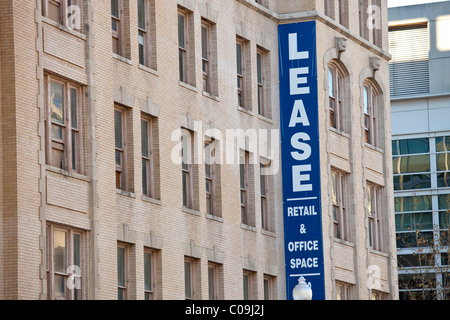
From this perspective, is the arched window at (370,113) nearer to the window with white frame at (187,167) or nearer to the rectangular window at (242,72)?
the rectangular window at (242,72)

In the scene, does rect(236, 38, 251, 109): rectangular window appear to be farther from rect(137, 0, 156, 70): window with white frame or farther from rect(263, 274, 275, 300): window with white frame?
rect(137, 0, 156, 70): window with white frame

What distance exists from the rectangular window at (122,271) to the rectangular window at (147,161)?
2.29m

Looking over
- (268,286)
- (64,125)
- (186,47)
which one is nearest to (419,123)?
(268,286)

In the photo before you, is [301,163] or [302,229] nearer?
[302,229]

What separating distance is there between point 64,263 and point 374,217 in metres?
22.3

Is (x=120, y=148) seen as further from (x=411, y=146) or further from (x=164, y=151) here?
(x=411, y=146)

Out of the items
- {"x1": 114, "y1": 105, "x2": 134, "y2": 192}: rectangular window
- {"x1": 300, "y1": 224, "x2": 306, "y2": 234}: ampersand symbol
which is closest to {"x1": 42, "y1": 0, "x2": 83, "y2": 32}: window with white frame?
{"x1": 114, "y1": 105, "x2": 134, "y2": 192}: rectangular window

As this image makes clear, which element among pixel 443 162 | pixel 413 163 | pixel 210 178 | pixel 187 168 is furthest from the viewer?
pixel 413 163

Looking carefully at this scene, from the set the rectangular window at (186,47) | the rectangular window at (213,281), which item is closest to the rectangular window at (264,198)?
the rectangular window at (213,281)

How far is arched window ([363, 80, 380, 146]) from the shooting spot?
5422 centimetres

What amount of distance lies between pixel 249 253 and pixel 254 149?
3.60 meters

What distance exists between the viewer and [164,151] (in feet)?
129

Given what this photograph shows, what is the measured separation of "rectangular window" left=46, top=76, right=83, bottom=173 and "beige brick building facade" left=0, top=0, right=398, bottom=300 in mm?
46
